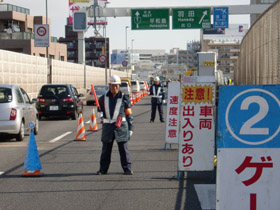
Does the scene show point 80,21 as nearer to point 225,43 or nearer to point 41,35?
point 41,35

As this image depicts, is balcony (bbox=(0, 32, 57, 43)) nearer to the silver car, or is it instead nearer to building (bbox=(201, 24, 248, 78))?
the silver car

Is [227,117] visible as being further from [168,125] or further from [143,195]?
[168,125]

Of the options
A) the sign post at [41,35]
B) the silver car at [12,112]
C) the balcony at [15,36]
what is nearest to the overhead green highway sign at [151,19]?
the sign post at [41,35]

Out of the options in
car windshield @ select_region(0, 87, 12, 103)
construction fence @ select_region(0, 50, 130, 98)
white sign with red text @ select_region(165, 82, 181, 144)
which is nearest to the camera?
white sign with red text @ select_region(165, 82, 181, 144)

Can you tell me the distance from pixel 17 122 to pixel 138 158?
4814mm

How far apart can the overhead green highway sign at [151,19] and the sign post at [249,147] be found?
34552 millimetres

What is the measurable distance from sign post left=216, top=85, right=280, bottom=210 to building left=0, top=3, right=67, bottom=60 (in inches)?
2593

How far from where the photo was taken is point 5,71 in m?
29.8

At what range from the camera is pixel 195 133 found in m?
9.30

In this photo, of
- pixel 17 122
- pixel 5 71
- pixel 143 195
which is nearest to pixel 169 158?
pixel 143 195

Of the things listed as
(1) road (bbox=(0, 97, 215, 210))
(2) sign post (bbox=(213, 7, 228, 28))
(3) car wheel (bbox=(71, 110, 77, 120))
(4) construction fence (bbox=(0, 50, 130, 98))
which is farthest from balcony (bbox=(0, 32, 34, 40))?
(1) road (bbox=(0, 97, 215, 210))

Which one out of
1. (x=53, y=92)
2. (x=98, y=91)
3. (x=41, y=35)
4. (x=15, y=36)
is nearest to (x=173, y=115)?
(x=53, y=92)

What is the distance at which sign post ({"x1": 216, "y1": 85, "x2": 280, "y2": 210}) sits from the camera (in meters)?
5.05

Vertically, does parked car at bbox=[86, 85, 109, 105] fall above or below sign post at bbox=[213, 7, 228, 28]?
below
